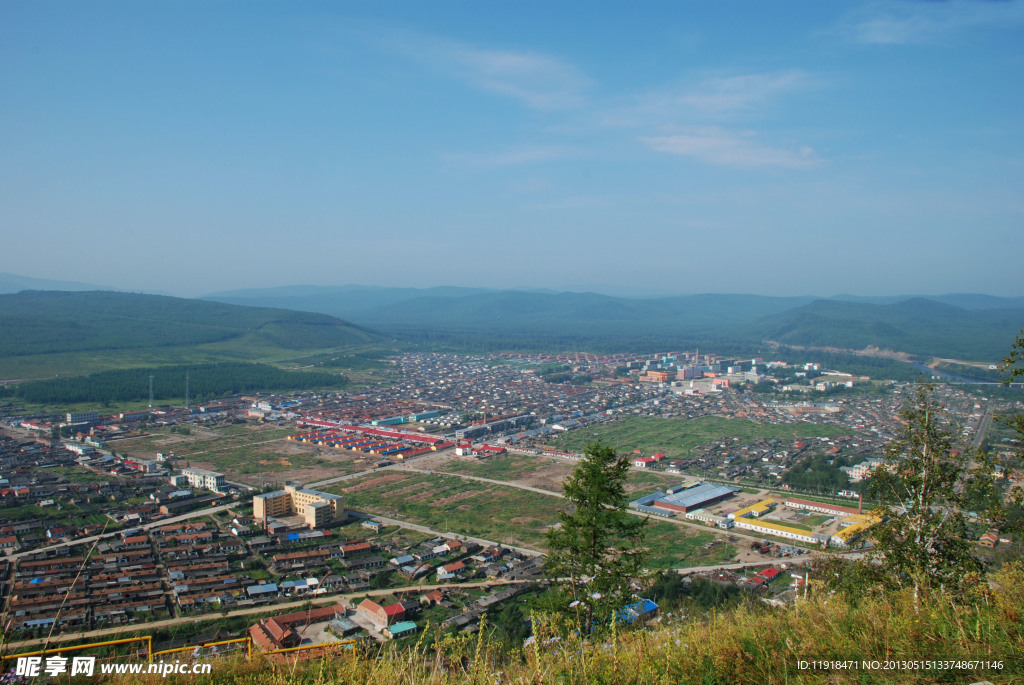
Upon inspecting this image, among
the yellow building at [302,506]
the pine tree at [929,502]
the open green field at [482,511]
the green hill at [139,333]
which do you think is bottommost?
the open green field at [482,511]

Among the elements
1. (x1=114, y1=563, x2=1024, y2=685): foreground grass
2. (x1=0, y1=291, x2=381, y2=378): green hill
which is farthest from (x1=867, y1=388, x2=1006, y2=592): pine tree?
(x1=0, y1=291, x2=381, y2=378): green hill

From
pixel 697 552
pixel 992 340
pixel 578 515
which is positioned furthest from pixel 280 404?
pixel 992 340

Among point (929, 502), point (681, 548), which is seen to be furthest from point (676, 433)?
point (929, 502)

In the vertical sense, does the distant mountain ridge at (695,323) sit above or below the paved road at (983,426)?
above

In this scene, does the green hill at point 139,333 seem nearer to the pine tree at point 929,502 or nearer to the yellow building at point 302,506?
the yellow building at point 302,506

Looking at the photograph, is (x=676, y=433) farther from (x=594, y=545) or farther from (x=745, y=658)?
(x=745, y=658)

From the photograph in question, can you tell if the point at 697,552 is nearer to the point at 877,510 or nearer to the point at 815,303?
the point at 877,510

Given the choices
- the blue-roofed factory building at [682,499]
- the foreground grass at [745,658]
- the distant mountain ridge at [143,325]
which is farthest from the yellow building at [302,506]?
the distant mountain ridge at [143,325]

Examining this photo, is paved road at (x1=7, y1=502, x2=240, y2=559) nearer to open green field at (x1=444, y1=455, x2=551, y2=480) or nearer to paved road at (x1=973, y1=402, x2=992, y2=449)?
open green field at (x1=444, y1=455, x2=551, y2=480)
